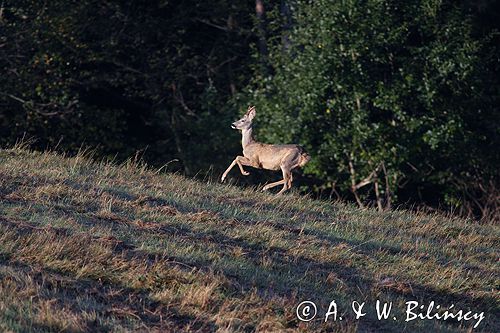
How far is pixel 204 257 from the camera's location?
10.2 m

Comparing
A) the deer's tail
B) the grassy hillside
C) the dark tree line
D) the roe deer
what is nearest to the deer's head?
the roe deer

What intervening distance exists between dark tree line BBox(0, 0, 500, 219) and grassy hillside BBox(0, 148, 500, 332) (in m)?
7.07

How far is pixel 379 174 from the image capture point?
22.3 meters

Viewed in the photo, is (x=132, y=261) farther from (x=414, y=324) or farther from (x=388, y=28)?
(x=388, y=28)

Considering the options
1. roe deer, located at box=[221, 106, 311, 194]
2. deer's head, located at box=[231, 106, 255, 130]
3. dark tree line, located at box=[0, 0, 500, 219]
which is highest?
deer's head, located at box=[231, 106, 255, 130]

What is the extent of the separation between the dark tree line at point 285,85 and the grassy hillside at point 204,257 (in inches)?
279

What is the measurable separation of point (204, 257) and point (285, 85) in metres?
12.2

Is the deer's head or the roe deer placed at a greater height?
the deer's head

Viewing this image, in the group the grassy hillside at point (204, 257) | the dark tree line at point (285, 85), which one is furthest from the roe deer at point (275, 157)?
the dark tree line at point (285, 85)

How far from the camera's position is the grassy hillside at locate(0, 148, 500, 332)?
28.9ft

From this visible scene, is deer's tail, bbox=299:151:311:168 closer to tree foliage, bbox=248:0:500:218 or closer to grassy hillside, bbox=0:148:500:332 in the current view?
grassy hillside, bbox=0:148:500:332

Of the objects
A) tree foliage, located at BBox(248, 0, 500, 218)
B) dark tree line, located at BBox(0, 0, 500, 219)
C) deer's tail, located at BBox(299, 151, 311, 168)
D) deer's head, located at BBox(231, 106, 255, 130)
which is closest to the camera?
deer's tail, located at BBox(299, 151, 311, 168)

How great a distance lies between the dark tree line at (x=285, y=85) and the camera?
21531 millimetres

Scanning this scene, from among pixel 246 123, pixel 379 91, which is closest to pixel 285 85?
pixel 379 91
